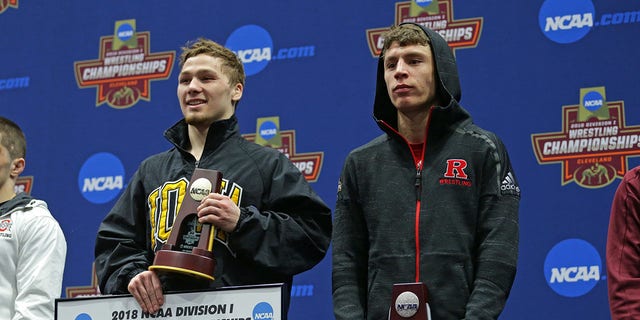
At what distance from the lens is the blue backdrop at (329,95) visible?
13.3 feet

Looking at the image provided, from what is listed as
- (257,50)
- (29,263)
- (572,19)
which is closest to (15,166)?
(29,263)

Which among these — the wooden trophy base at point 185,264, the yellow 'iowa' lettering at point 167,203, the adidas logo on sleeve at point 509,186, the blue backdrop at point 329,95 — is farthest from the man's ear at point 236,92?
→ the blue backdrop at point 329,95

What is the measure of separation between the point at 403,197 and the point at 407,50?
1.34 feet

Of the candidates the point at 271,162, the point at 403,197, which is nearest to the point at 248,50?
the point at 271,162

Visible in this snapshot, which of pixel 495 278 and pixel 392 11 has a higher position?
pixel 392 11

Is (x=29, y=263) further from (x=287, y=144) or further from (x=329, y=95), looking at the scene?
(x=329, y=95)

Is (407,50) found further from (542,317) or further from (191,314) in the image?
(542,317)

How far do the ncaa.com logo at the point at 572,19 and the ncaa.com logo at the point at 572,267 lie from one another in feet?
2.75

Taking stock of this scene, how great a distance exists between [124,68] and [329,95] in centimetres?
109

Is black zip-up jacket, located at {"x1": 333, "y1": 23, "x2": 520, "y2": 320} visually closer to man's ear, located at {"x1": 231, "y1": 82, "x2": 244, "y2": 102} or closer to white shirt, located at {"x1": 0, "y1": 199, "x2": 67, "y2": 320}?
man's ear, located at {"x1": 231, "y1": 82, "x2": 244, "y2": 102}

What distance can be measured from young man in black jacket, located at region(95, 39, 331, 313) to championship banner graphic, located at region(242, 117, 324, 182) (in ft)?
4.21

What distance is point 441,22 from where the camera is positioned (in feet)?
14.4

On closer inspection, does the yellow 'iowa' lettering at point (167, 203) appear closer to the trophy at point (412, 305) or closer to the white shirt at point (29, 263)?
the white shirt at point (29, 263)

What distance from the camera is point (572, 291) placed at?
3977 millimetres
